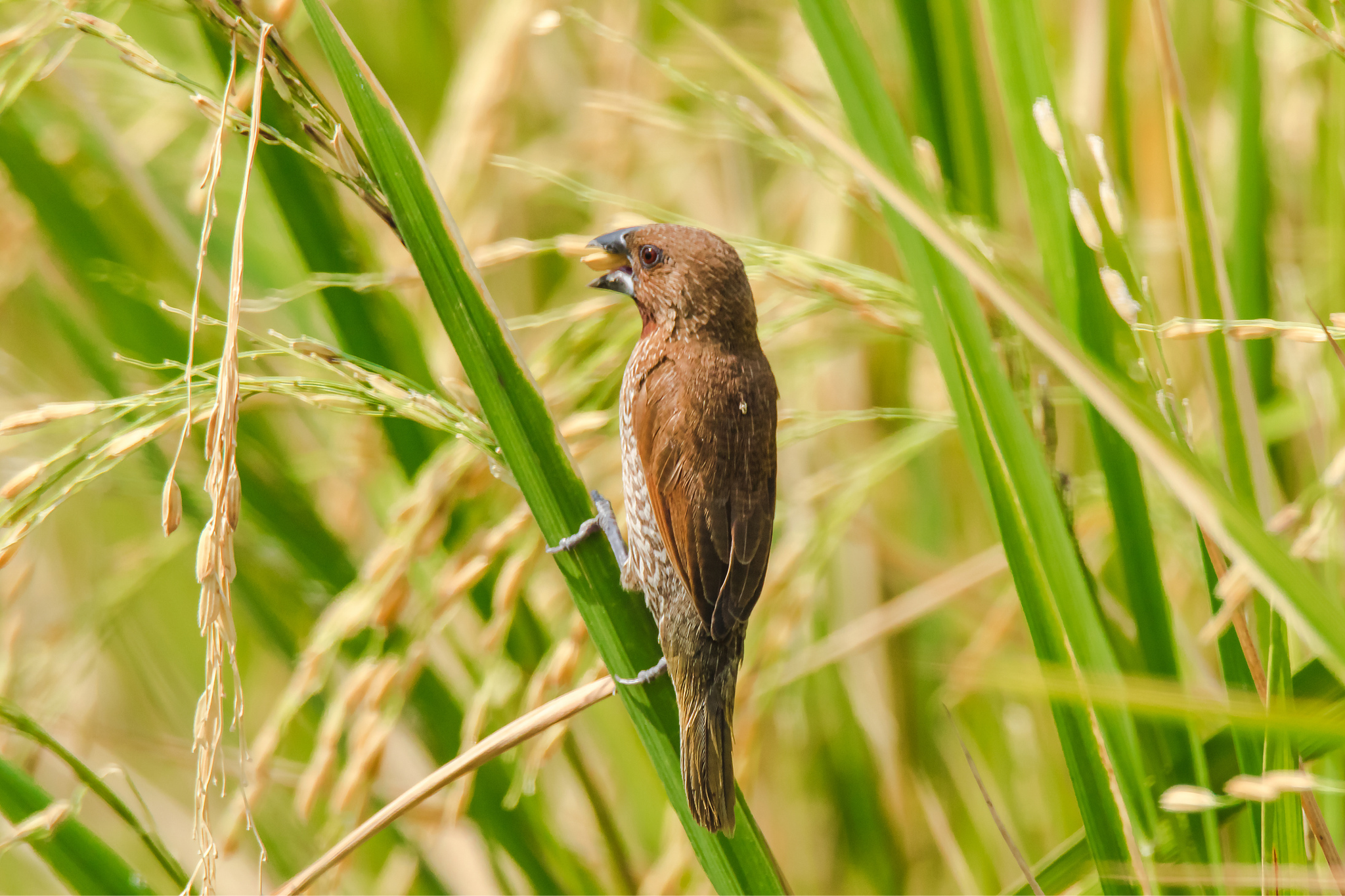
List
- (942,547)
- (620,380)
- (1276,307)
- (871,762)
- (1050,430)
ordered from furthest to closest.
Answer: (942,547) → (871,762) → (1276,307) → (620,380) → (1050,430)

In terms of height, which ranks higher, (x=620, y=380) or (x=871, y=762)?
(x=620, y=380)

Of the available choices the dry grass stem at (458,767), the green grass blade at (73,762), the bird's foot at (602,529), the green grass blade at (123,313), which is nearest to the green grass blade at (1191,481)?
the bird's foot at (602,529)

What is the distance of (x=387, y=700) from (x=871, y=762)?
145 centimetres

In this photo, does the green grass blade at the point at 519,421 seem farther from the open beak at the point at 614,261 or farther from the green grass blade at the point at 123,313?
the green grass blade at the point at 123,313

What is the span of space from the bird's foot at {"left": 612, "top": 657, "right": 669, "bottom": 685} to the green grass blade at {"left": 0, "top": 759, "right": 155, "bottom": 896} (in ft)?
2.19

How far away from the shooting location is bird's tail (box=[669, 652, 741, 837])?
1.27m

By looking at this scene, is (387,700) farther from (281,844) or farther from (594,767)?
(594,767)

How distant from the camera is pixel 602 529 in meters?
1.40

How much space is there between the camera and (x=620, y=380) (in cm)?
185

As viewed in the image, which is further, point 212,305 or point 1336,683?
point 212,305

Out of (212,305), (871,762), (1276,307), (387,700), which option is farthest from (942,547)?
(212,305)

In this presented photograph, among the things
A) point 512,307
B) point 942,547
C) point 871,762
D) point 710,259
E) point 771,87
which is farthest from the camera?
point 512,307

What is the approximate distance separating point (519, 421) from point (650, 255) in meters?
0.62

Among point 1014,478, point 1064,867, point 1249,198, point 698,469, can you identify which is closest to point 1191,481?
point 1014,478
